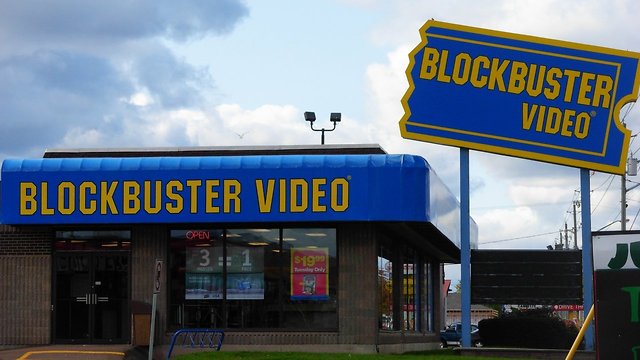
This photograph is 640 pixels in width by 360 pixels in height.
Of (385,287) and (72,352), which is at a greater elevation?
(385,287)

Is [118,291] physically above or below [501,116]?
below

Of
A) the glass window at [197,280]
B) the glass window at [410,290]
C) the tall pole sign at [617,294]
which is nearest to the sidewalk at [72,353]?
the glass window at [197,280]

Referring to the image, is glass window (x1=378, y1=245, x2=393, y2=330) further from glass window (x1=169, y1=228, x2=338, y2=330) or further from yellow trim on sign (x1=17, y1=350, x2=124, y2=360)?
yellow trim on sign (x1=17, y1=350, x2=124, y2=360)

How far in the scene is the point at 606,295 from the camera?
12.2m

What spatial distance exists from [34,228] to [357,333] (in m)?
8.27

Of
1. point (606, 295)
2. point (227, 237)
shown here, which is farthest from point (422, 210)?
point (606, 295)

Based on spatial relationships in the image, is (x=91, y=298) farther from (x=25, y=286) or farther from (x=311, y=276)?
(x=311, y=276)

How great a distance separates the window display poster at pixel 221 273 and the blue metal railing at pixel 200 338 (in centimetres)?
88

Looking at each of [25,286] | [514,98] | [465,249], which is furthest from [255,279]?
[514,98]

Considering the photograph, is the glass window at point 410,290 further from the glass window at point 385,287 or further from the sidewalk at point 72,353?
the sidewalk at point 72,353

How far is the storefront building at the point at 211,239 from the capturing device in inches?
939

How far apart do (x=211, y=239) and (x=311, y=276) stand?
2.59m

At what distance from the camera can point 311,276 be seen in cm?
2461

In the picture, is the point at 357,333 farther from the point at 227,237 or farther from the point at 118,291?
the point at 118,291
